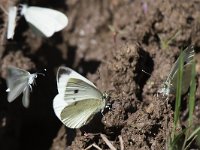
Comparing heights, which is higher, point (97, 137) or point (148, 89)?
point (148, 89)

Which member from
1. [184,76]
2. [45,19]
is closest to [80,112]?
[184,76]

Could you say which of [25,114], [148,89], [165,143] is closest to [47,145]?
[25,114]

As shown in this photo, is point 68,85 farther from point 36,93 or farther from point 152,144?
point 36,93

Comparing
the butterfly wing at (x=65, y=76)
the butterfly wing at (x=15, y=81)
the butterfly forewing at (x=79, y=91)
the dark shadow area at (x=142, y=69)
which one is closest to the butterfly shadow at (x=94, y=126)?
the butterfly forewing at (x=79, y=91)

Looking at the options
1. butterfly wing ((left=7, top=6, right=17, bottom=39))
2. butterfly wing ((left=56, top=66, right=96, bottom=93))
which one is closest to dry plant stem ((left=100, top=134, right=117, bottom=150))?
butterfly wing ((left=56, top=66, right=96, bottom=93))

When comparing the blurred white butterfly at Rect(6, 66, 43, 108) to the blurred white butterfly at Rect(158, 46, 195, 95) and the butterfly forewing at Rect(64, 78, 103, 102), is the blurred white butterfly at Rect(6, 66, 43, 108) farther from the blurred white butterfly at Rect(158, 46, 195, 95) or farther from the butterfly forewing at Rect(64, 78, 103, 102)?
the blurred white butterfly at Rect(158, 46, 195, 95)

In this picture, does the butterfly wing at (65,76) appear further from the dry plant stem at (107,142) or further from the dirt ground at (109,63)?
the dry plant stem at (107,142)
